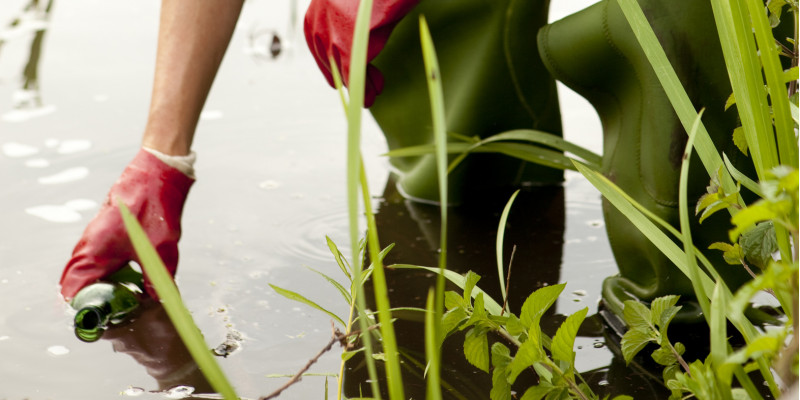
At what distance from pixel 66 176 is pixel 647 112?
4.47 feet

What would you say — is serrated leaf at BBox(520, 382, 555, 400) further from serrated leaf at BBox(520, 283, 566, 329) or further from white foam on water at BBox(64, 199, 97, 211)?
white foam on water at BBox(64, 199, 97, 211)

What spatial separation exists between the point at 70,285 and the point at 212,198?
493mm

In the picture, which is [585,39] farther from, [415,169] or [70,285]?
[70,285]

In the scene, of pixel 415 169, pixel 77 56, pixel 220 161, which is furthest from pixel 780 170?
pixel 77 56

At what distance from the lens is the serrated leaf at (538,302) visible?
100 centimetres

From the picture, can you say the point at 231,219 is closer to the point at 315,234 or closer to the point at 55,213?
the point at 315,234

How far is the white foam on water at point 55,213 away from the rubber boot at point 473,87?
695 millimetres

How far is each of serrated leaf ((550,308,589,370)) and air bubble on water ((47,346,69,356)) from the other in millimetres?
832

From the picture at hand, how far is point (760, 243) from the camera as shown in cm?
95

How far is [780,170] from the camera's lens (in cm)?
70

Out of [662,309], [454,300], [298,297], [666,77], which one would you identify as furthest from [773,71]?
[298,297]

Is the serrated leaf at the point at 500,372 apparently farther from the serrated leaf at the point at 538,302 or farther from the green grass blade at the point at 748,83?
the green grass blade at the point at 748,83

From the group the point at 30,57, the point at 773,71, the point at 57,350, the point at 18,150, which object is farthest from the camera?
the point at 30,57

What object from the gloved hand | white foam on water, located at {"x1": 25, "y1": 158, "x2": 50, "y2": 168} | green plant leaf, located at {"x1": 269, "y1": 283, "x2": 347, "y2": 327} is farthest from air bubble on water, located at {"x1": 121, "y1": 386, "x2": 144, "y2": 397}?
white foam on water, located at {"x1": 25, "y1": 158, "x2": 50, "y2": 168}
